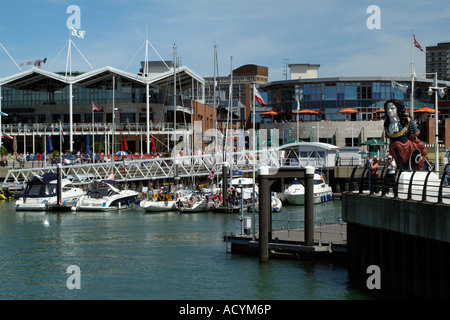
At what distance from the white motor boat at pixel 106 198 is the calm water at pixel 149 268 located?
13.0 meters

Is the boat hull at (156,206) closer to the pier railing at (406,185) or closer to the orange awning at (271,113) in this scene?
the pier railing at (406,185)

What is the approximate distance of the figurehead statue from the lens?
27.4m

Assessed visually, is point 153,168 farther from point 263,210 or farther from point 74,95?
point 263,210

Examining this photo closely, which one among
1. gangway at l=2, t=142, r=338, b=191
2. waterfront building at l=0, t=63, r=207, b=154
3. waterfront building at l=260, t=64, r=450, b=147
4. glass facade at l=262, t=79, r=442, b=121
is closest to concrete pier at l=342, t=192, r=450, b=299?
gangway at l=2, t=142, r=338, b=191

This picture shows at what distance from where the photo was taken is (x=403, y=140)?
27562 mm

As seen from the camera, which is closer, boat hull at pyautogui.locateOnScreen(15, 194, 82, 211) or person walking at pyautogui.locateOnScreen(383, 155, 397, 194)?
person walking at pyautogui.locateOnScreen(383, 155, 397, 194)

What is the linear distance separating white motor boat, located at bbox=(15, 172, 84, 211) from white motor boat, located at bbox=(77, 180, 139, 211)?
116cm

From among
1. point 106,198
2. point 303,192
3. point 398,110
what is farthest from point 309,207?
point 303,192

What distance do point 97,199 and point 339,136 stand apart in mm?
46964

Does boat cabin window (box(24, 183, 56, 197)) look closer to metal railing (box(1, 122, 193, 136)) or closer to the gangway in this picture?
the gangway

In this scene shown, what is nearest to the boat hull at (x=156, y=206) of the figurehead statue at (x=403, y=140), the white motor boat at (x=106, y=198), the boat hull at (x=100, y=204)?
the boat hull at (x=100, y=204)

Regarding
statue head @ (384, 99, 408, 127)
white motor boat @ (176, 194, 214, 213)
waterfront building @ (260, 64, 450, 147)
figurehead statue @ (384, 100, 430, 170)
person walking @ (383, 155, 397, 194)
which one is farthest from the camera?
waterfront building @ (260, 64, 450, 147)

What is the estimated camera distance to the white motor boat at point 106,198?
6262 centimetres

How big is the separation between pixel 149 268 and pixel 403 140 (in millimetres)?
12898
